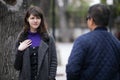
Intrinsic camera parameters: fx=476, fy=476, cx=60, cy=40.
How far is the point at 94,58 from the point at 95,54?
43 mm

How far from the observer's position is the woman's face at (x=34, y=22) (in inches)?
231

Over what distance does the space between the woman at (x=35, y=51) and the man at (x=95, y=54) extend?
85 cm

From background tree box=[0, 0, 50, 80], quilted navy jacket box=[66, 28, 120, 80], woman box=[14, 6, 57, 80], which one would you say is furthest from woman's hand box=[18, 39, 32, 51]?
background tree box=[0, 0, 50, 80]

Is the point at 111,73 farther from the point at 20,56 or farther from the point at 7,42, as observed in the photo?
the point at 7,42

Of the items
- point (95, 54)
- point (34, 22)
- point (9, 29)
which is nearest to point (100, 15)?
point (95, 54)

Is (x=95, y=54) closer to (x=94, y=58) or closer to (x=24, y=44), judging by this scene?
(x=94, y=58)

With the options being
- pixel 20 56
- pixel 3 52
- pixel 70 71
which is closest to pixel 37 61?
pixel 20 56

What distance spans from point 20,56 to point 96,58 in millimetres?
1188

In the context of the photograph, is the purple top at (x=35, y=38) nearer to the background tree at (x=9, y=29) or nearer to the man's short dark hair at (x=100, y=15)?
the man's short dark hair at (x=100, y=15)

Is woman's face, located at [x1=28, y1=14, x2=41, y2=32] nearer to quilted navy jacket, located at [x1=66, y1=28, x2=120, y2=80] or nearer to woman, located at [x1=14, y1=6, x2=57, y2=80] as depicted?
woman, located at [x1=14, y1=6, x2=57, y2=80]

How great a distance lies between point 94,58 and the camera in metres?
4.97

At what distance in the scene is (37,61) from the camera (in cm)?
579

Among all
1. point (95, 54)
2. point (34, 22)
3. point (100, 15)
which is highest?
point (100, 15)

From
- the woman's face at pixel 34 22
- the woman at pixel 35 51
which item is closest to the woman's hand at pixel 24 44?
the woman at pixel 35 51
